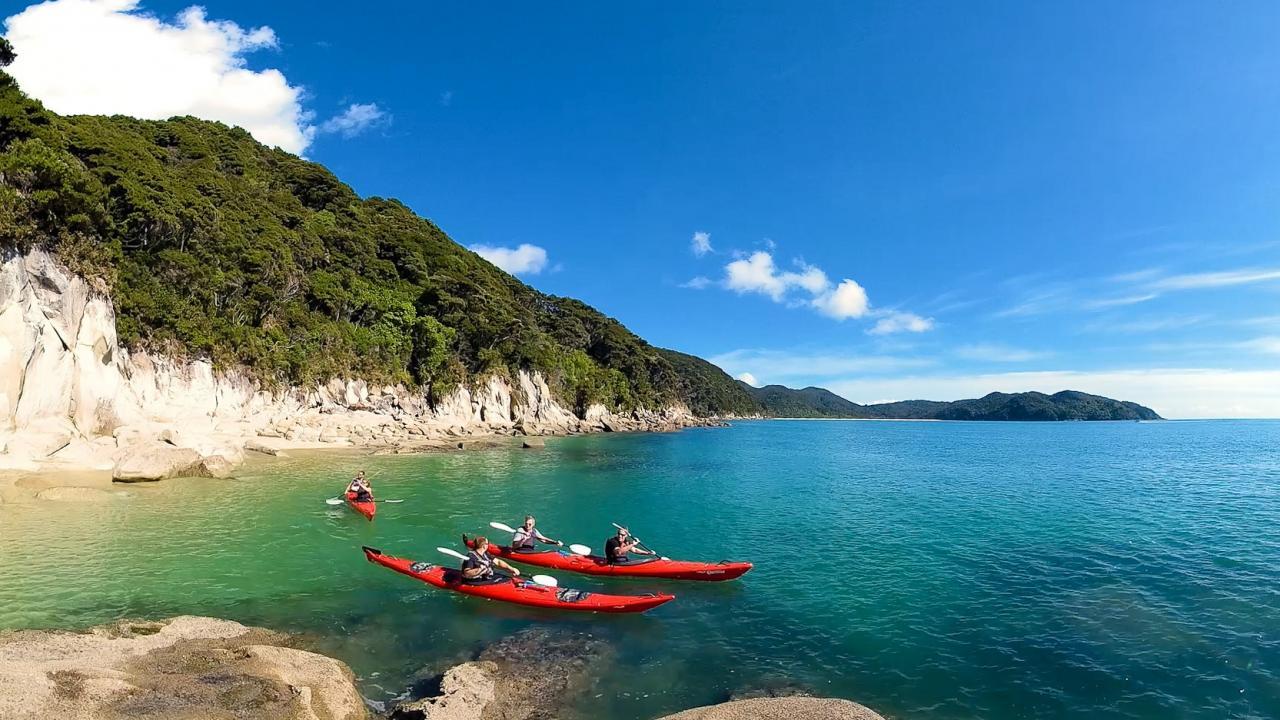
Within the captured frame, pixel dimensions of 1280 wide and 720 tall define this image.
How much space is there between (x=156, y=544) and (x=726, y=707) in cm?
1624

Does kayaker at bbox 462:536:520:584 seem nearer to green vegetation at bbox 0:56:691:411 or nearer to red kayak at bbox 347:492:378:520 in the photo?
red kayak at bbox 347:492:378:520

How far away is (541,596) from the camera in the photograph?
1212cm

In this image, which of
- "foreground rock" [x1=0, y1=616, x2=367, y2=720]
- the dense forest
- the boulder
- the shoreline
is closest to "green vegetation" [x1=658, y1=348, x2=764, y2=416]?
the dense forest

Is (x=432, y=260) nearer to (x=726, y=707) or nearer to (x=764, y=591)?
(x=764, y=591)

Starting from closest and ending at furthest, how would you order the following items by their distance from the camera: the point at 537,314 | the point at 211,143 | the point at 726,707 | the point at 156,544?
the point at 726,707, the point at 156,544, the point at 211,143, the point at 537,314

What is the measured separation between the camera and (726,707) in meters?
7.40

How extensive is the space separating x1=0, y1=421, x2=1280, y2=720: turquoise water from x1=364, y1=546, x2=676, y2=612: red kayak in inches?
12.9

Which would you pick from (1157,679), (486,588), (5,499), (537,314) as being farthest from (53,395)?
(537,314)

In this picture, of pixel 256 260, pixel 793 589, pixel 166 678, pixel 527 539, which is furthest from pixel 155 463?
pixel 793 589

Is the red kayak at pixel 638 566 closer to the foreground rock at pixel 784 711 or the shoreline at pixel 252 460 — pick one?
the foreground rock at pixel 784 711

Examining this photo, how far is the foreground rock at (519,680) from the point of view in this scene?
743 cm

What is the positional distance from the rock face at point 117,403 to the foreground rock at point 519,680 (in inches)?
891

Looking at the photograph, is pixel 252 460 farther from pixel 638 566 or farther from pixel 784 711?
pixel 784 711

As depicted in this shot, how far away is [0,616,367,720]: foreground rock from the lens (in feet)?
20.3
